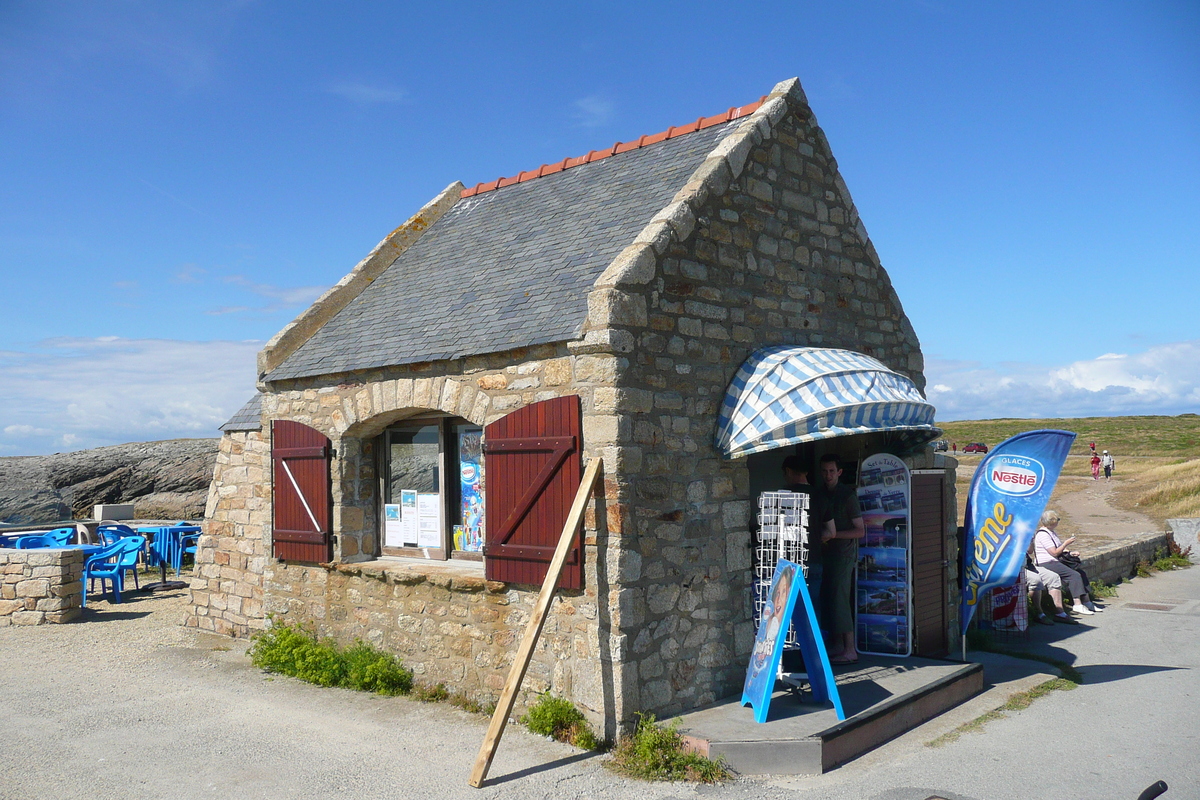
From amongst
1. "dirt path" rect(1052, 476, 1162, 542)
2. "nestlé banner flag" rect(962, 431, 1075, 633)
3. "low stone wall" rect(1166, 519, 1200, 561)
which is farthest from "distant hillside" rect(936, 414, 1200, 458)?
"nestlé banner flag" rect(962, 431, 1075, 633)

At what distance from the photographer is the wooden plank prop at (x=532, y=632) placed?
5.49 m

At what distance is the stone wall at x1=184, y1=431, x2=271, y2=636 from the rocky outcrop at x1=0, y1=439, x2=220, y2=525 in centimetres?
889

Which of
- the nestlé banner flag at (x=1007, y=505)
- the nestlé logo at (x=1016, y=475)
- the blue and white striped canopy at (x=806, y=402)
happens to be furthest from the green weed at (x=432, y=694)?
the nestlé logo at (x=1016, y=475)

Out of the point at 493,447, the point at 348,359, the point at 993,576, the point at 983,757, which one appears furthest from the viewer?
the point at 348,359

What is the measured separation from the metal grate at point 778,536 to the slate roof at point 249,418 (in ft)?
18.8

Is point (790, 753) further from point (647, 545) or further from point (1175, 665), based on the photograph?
point (1175, 665)

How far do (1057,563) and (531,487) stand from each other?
827cm

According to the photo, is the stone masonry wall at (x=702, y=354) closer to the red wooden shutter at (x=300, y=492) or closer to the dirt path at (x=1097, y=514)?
the red wooden shutter at (x=300, y=492)

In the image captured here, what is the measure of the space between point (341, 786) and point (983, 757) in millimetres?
4401

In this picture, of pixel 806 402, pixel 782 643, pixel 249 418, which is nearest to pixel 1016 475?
pixel 806 402

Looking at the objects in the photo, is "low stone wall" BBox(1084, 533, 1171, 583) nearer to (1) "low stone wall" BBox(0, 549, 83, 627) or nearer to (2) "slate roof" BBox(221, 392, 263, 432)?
(2) "slate roof" BBox(221, 392, 263, 432)

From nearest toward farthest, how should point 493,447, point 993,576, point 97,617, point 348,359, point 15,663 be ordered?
point 493,447 → point 993,576 → point 348,359 → point 15,663 → point 97,617

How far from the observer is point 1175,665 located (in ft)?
28.4

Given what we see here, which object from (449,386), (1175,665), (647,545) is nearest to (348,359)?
(449,386)
